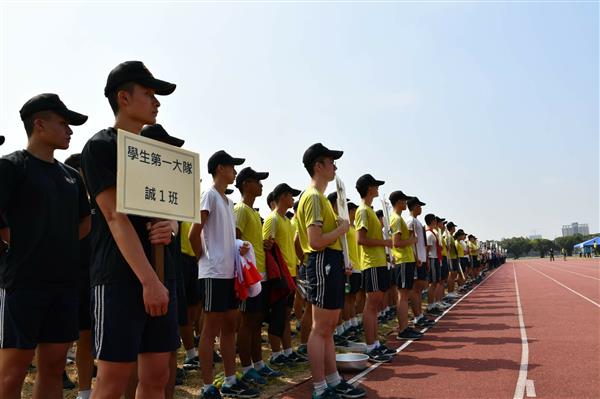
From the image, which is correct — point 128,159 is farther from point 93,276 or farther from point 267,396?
point 267,396

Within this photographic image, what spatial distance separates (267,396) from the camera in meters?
5.00

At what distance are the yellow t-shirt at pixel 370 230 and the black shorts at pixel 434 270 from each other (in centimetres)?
537

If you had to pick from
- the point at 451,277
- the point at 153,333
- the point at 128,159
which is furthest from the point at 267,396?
the point at 451,277

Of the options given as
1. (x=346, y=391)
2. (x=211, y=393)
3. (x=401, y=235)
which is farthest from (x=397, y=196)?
(x=211, y=393)

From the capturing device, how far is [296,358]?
6738 mm

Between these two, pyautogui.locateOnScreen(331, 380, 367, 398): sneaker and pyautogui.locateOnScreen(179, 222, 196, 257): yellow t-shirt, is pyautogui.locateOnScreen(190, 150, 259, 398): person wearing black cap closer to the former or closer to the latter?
pyautogui.locateOnScreen(331, 380, 367, 398): sneaker

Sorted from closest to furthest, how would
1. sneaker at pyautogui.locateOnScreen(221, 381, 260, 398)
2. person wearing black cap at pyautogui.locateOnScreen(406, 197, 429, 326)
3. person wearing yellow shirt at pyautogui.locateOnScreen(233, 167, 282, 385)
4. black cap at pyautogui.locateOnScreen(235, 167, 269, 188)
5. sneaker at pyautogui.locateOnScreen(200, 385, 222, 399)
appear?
sneaker at pyautogui.locateOnScreen(200, 385, 222, 399)
sneaker at pyautogui.locateOnScreen(221, 381, 260, 398)
person wearing yellow shirt at pyautogui.locateOnScreen(233, 167, 282, 385)
black cap at pyautogui.locateOnScreen(235, 167, 269, 188)
person wearing black cap at pyautogui.locateOnScreen(406, 197, 429, 326)

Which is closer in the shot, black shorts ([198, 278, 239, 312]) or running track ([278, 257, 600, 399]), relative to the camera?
black shorts ([198, 278, 239, 312])

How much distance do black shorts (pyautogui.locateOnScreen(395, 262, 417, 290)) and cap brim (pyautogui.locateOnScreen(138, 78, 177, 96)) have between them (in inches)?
246

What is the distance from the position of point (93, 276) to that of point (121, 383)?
0.54 m

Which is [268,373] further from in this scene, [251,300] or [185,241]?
[185,241]

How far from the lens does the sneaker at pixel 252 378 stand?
17.6 ft

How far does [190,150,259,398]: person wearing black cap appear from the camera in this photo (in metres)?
4.73

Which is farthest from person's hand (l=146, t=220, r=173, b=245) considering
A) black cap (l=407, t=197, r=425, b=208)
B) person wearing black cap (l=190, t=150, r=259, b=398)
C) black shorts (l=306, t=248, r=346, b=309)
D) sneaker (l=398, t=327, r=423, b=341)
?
black cap (l=407, t=197, r=425, b=208)
